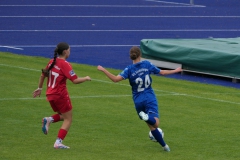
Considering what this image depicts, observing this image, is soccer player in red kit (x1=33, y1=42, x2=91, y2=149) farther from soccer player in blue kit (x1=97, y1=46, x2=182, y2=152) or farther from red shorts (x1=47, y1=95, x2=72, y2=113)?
soccer player in blue kit (x1=97, y1=46, x2=182, y2=152)

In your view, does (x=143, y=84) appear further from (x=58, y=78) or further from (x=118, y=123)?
(x=118, y=123)

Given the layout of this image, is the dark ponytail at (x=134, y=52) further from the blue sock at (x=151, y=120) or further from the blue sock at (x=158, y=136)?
the blue sock at (x=158, y=136)

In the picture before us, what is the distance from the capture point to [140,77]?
11062 mm

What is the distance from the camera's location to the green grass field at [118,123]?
432 inches

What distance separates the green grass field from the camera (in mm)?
10969

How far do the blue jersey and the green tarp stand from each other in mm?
7730

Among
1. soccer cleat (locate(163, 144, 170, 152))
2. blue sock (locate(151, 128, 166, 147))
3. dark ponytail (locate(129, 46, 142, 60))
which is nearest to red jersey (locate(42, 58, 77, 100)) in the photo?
dark ponytail (locate(129, 46, 142, 60))

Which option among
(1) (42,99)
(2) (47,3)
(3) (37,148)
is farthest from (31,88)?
(2) (47,3)

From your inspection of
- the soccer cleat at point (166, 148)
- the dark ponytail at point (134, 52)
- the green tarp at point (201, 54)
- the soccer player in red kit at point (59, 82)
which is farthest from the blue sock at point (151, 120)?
the green tarp at point (201, 54)

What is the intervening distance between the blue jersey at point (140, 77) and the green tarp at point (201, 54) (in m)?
7.73

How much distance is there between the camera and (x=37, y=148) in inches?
438

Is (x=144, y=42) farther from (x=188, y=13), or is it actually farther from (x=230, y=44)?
(x=188, y=13)

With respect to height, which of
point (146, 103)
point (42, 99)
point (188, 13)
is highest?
point (146, 103)

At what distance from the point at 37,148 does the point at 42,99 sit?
4568 millimetres
